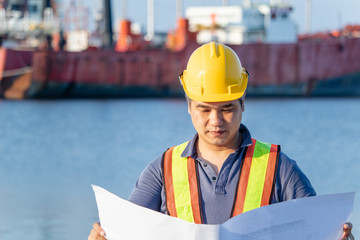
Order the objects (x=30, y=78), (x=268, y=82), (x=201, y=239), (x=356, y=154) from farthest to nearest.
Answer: (x=268, y=82)
(x=30, y=78)
(x=356, y=154)
(x=201, y=239)

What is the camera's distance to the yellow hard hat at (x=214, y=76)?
7.40 feet

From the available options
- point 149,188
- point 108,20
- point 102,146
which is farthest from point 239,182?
point 108,20

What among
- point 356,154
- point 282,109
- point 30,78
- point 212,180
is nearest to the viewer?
point 212,180

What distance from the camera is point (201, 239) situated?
200cm

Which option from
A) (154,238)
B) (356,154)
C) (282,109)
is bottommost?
(282,109)

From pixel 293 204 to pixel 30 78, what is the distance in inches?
1280

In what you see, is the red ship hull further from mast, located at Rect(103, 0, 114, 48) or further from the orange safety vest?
the orange safety vest

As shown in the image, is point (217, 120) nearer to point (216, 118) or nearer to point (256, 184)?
point (216, 118)

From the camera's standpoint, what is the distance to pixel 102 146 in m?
18.9

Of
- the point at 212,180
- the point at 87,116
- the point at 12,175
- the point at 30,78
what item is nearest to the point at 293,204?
the point at 212,180

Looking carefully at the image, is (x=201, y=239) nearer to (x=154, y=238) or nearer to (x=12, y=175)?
(x=154, y=238)

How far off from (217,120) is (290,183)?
269 millimetres

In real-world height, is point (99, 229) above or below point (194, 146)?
below

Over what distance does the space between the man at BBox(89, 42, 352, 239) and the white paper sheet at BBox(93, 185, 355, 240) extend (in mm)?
58
